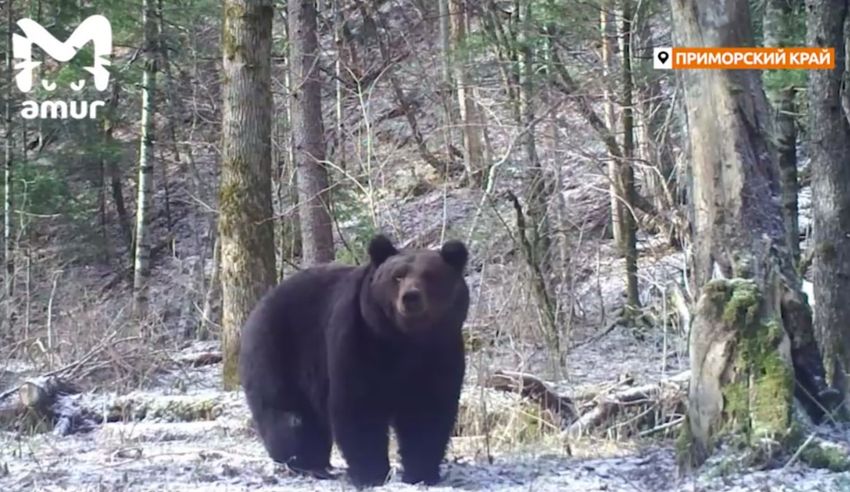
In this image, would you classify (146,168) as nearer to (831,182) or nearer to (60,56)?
(60,56)

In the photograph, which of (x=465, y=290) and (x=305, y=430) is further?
(x=305, y=430)

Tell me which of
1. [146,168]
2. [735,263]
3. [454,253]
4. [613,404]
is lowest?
[613,404]

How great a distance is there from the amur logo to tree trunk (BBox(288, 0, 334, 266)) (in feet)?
20.7

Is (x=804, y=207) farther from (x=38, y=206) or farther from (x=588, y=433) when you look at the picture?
(x=38, y=206)

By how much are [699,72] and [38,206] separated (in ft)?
58.1

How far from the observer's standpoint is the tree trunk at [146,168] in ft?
65.1

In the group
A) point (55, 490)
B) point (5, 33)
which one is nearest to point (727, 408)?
point (55, 490)

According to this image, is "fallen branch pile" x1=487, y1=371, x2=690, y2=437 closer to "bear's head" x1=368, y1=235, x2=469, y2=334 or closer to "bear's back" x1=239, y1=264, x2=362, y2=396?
"bear's head" x1=368, y1=235, x2=469, y2=334

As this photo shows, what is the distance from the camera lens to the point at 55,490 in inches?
279

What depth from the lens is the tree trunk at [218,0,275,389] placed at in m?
11.5

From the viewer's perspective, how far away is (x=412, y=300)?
7.00m

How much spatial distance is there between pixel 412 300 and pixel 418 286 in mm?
140

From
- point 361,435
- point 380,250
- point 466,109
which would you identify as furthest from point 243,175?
point 466,109

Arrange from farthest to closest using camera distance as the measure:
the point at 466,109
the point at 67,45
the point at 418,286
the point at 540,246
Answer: the point at 67,45
the point at 466,109
the point at 540,246
the point at 418,286
